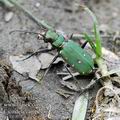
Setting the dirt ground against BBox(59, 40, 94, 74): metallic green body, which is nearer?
the dirt ground

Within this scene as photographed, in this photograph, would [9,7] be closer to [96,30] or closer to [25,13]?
[25,13]

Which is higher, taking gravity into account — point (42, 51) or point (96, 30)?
point (96, 30)

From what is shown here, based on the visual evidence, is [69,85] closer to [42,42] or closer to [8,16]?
[42,42]

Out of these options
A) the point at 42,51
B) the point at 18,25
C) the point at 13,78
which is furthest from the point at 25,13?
the point at 13,78

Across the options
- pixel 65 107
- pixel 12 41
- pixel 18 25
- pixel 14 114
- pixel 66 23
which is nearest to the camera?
pixel 14 114

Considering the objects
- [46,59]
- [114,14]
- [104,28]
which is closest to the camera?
[46,59]

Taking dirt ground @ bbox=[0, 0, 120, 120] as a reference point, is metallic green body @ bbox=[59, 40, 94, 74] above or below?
above

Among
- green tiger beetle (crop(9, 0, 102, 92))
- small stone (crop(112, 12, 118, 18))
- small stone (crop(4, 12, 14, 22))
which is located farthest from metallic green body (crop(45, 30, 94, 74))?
small stone (crop(112, 12, 118, 18))

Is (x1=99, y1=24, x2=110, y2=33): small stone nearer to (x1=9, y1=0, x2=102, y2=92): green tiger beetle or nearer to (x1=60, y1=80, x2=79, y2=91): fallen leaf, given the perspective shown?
(x1=9, y1=0, x2=102, y2=92): green tiger beetle

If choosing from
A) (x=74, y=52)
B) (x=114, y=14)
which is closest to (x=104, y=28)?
(x=114, y=14)
